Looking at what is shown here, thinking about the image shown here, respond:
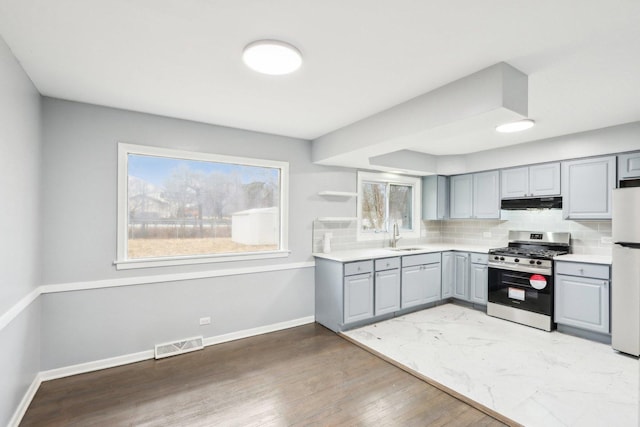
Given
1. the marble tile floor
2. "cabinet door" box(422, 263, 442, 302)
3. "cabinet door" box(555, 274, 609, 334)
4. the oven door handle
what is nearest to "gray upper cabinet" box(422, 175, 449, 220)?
"cabinet door" box(422, 263, 442, 302)

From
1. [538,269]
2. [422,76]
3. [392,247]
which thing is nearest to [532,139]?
[538,269]

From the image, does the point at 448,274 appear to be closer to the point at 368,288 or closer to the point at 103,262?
the point at 368,288

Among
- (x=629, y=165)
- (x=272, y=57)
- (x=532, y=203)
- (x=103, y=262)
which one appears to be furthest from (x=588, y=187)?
(x=103, y=262)

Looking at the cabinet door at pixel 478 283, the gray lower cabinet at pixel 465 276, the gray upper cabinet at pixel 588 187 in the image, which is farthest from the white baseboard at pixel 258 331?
the gray upper cabinet at pixel 588 187

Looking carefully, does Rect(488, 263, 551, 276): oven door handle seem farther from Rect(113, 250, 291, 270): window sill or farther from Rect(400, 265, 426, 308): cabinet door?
Rect(113, 250, 291, 270): window sill

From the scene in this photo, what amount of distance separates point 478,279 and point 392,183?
76.1 inches

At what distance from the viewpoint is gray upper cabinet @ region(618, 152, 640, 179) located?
132 inches

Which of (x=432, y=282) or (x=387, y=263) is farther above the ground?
(x=387, y=263)

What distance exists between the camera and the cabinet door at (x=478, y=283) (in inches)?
174

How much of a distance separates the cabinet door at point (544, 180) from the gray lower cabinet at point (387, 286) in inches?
82.8

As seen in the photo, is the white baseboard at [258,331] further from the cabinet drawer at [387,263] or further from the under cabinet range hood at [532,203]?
the under cabinet range hood at [532,203]

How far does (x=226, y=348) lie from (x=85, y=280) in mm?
1475

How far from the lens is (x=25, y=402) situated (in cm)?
225

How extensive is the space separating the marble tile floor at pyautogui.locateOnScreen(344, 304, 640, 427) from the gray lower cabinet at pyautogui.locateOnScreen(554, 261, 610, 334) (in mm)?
205
